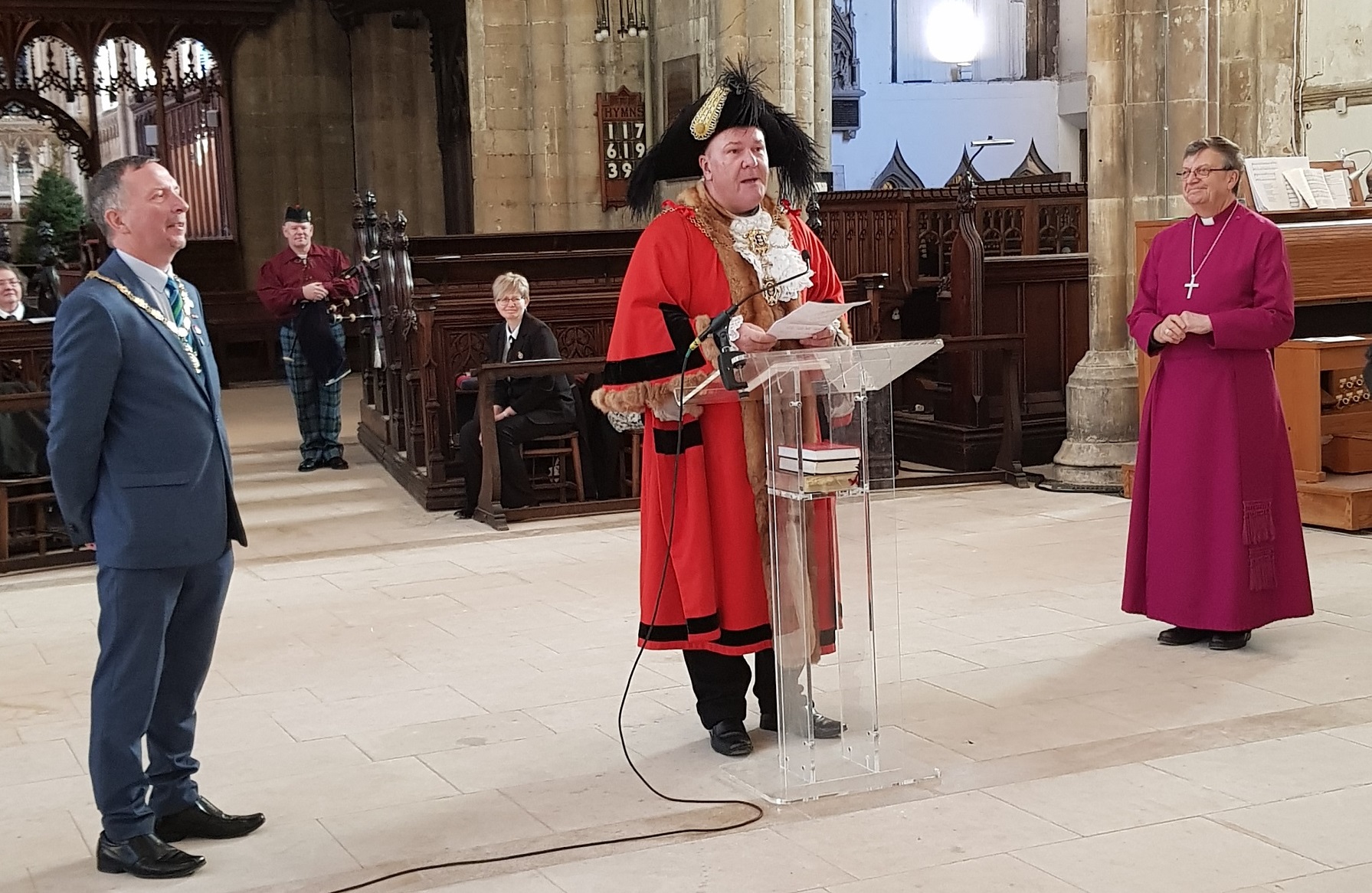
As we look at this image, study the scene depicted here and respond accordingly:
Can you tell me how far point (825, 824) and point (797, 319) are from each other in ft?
3.86

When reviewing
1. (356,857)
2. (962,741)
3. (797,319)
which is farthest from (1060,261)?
(356,857)

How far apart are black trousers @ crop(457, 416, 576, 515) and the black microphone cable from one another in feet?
12.1

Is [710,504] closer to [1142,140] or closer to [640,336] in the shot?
[640,336]

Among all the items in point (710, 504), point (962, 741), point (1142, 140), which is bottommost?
point (962, 741)

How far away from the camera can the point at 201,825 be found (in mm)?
3742

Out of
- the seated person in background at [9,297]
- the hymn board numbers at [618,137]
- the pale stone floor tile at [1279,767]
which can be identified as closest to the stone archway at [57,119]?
the hymn board numbers at [618,137]

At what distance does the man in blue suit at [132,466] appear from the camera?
11.2 feet

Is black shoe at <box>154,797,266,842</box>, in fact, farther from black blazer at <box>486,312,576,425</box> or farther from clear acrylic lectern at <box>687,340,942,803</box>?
black blazer at <box>486,312,576,425</box>

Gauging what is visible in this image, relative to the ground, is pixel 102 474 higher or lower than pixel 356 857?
higher

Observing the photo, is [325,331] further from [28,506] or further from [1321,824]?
[1321,824]

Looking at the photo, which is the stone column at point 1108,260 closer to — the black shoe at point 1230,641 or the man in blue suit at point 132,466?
the black shoe at point 1230,641

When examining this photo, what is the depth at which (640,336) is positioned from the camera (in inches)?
162

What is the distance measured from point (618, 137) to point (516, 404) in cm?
638

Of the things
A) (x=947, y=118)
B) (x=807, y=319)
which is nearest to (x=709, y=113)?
(x=807, y=319)
